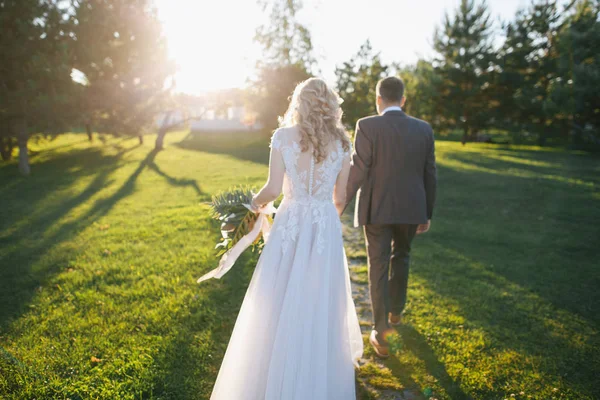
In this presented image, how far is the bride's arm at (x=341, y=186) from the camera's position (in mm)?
3180

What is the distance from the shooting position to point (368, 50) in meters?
17.8

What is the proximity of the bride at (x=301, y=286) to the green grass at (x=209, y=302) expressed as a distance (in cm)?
77

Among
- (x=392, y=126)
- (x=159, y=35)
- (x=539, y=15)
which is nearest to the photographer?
(x=392, y=126)

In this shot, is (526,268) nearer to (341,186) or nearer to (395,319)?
(395,319)

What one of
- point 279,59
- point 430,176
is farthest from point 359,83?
point 430,176

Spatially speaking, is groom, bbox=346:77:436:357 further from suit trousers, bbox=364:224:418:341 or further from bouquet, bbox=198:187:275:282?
bouquet, bbox=198:187:275:282

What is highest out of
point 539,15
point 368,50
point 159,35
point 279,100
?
point 539,15

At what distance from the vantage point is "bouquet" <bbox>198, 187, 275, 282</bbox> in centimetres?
346

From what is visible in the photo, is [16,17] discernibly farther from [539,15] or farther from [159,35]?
[539,15]

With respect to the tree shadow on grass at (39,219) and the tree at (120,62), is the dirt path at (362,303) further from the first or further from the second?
the tree at (120,62)

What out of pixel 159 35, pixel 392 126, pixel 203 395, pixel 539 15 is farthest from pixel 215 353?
pixel 539 15

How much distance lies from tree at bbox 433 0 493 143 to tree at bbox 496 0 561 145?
1226 mm

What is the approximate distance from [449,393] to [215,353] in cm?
226

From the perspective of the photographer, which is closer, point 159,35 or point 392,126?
point 392,126
